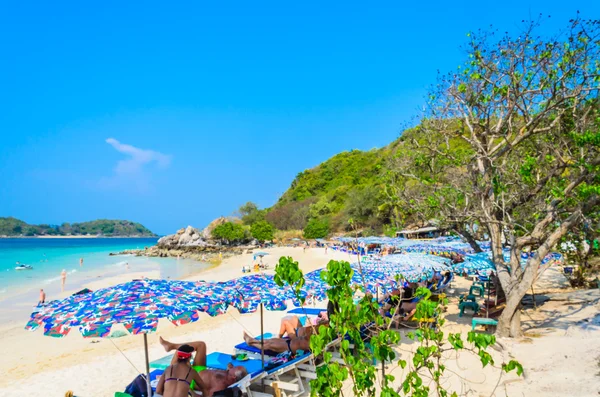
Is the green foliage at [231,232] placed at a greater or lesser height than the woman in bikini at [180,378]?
greater

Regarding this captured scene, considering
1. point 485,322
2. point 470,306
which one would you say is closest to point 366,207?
point 470,306

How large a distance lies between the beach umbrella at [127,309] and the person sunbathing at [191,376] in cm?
36

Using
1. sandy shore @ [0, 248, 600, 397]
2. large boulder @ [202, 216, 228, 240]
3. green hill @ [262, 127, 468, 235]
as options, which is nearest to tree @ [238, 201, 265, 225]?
green hill @ [262, 127, 468, 235]

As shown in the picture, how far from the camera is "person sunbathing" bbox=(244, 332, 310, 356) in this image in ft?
23.9

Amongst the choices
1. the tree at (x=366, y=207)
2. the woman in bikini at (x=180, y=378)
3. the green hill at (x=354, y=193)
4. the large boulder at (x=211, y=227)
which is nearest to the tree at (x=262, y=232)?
the green hill at (x=354, y=193)

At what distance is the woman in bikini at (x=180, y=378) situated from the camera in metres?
5.27

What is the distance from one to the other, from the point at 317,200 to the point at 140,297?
66.3 metres

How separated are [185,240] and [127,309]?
223 feet

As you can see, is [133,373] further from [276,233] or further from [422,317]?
[276,233]

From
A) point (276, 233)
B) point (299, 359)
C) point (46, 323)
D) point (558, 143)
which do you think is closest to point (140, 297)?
point (46, 323)

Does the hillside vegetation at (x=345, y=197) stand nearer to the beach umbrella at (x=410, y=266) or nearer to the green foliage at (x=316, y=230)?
the green foliage at (x=316, y=230)

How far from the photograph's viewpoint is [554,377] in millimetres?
6457

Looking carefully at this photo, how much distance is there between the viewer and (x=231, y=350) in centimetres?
991

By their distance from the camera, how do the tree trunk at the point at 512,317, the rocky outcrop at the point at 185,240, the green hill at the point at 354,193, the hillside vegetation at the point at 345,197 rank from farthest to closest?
the rocky outcrop at the point at 185,240 → the hillside vegetation at the point at 345,197 → the green hill at the point at 354,193 → the tree trunk at the point at 512,317
